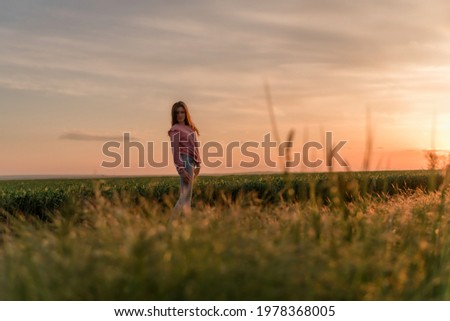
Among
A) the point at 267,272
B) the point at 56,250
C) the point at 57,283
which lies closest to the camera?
the point at 267,272

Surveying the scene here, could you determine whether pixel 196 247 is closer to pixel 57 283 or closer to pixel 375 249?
pixel 57 283

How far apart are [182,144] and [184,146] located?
0.06 metres

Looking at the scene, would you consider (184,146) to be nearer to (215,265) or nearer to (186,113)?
(186,113)

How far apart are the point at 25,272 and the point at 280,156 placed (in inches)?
89.5

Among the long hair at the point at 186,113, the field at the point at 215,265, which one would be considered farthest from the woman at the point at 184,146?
→ the field at the point at 215,265

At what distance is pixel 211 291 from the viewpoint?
3.80 m

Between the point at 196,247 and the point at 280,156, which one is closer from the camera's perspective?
the point at 196,247

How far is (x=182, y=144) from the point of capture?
11883mm

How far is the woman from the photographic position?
11812 millimetres

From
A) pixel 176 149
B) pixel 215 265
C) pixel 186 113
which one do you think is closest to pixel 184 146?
pixel 176 149

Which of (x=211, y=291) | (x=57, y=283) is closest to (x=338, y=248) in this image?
(x=211, y=291)

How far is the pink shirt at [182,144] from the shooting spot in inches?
466

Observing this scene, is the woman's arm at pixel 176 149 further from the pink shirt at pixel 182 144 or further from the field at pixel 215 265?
the field at pixel 215 265

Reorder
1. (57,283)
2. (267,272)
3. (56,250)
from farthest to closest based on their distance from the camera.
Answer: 1. (56,250)
2. (57,283)
3. (267,272)
